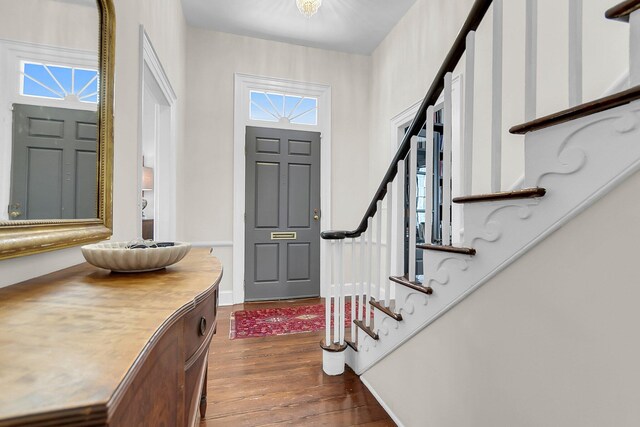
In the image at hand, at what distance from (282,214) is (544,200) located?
10.3ft

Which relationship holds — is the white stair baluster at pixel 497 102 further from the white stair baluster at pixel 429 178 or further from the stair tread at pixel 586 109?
the white stair baluster at pixel 429 178

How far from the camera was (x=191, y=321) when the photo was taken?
28.5 inches

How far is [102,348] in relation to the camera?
393 mm

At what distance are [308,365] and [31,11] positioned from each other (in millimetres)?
2198

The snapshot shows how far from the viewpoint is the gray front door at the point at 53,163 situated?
30.9 inches

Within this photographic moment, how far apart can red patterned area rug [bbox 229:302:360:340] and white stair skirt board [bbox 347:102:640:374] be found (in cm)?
173

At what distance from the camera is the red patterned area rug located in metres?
2.78

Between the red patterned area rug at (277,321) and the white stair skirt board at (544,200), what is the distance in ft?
5.68

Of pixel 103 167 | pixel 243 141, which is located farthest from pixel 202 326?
pixel 243 141

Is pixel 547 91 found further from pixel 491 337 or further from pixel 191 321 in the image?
pixel 191 321

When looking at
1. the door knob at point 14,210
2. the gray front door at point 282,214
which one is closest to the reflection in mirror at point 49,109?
the door knob at point 14,210

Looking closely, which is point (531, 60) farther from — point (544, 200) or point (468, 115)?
point (544, 200)

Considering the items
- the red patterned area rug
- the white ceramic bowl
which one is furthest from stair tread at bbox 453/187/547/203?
the red patterned area rug

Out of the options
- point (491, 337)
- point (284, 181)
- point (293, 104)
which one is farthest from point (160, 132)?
point (491, 337)
